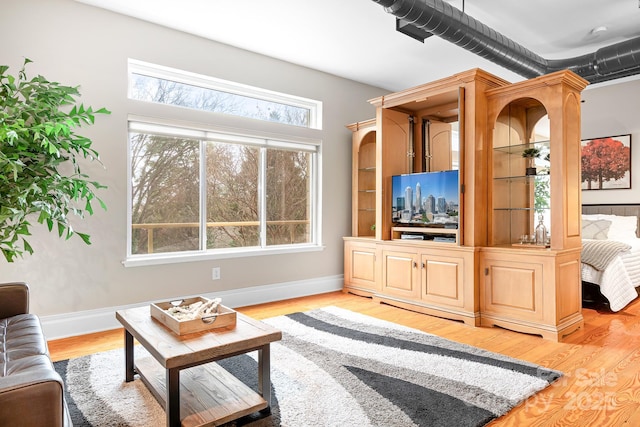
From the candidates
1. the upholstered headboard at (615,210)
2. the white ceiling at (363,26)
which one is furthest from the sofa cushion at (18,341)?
the upholstered headboard at (615,210)

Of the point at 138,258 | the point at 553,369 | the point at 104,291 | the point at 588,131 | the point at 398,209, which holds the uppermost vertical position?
the point at 588,131

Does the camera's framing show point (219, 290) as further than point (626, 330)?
Yes

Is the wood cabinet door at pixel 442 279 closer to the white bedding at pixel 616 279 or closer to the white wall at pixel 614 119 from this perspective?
the white bedding at pixel 616 279

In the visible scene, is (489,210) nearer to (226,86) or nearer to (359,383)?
(359,383)

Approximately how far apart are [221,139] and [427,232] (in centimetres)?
245

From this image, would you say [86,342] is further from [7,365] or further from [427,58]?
[427,58]

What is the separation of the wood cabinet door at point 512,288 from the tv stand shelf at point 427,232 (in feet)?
1.36

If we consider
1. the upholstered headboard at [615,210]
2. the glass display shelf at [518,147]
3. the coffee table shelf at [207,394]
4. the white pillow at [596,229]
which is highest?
the glass display shelf at [518,147]

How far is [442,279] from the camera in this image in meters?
3.90

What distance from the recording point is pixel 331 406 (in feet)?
6.90

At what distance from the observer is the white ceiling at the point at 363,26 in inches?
134

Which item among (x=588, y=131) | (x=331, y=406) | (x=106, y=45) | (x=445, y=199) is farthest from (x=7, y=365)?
(x=588, y=131)

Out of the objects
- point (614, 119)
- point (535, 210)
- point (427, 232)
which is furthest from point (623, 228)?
point (427, 232)

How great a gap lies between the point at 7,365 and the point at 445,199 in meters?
3.57
